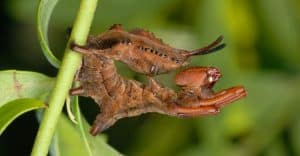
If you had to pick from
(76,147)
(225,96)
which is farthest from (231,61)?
(225,96)

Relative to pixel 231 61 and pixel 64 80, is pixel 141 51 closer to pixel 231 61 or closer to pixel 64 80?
pixel 64 80

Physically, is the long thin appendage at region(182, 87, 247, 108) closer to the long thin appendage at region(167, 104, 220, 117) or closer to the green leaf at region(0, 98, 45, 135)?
the long thin appendage at region(167, 104, 220, 117)

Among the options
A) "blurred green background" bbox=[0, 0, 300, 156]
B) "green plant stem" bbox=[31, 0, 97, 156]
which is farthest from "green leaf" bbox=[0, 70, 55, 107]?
"blurred green background" bbox=[0, 0, 300, 156]

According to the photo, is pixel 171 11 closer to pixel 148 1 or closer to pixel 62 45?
pixel 148 1

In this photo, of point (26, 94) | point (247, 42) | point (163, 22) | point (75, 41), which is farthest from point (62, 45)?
point (75, 41)

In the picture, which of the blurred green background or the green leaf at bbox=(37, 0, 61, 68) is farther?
the blurred green background
